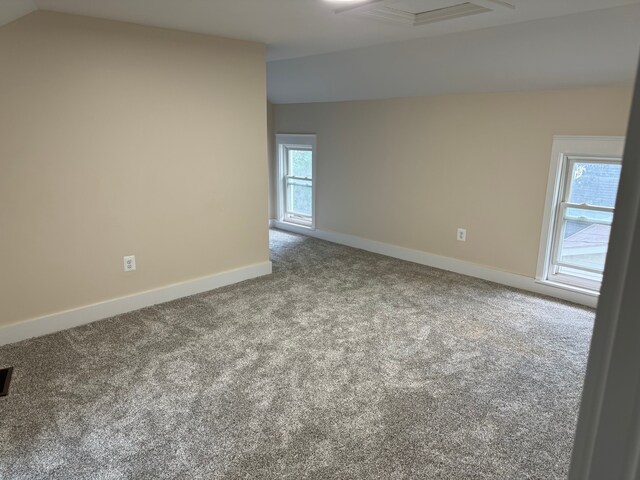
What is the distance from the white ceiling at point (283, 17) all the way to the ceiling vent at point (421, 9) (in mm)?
33

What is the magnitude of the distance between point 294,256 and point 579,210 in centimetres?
274

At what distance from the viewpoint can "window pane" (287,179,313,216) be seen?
594 centimetres

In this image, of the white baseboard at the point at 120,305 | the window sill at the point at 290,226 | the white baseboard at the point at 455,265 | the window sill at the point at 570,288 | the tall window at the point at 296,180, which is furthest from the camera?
the window sill at the point at 290,226

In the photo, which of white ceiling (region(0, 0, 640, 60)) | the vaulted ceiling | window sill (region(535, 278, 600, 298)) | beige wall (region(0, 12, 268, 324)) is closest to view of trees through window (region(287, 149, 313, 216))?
the vaulted ceiling

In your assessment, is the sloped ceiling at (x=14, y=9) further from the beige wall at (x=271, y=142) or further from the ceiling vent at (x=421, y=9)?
the beige wall at (x=271, y=142)

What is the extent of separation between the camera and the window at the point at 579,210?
346 cm

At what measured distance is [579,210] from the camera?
365 centimetres

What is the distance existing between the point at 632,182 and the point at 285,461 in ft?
6.27

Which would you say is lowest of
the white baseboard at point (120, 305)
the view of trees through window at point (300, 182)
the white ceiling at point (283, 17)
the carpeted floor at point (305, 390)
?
the carpeted floor at point (305, 390)

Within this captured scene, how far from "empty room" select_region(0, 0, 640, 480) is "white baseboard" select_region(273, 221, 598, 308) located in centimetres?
2

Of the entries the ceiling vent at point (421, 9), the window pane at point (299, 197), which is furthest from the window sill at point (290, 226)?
the ceiling vent at point (421, 9)

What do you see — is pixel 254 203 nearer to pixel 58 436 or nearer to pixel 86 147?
pixel 86 147

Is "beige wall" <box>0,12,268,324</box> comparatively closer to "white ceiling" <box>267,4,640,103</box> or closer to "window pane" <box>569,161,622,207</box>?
"white ceiling" <box>267,4,640,103</box>

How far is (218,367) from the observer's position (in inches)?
106
